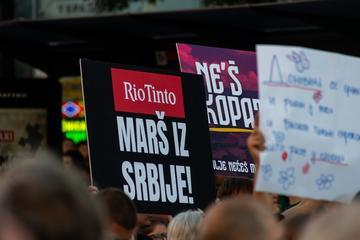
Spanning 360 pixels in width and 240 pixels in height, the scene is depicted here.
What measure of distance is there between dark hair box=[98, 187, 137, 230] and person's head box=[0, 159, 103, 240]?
2.17 meters

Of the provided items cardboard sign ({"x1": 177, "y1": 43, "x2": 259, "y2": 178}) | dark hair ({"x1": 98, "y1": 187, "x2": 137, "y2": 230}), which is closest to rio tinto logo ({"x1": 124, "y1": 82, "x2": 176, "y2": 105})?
cardboard sign ({"x1": 177, "y1": 43, "x2": 259, "y2": 178})

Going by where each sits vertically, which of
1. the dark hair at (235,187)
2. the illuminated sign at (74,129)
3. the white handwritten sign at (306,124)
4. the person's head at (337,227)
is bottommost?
the illuminated sign at (74,129)

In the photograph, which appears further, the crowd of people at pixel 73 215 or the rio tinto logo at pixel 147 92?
the rio tinto logo at pixel 147 92

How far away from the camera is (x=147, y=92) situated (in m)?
6.69

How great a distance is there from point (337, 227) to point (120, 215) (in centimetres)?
228

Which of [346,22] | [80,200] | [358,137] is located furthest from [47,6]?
[80,200]

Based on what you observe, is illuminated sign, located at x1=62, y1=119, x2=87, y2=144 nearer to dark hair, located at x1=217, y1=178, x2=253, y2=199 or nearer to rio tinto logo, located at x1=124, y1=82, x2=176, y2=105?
rio tinto logo, located at x1=124, y1=82, x2=176, y2=105

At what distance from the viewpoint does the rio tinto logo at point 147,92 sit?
6.55 m

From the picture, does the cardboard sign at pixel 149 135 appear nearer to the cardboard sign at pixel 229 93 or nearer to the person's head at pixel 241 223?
the cardboard sign at pixel 229 93

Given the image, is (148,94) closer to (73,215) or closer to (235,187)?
(235,187)

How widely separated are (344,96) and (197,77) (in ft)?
7.29

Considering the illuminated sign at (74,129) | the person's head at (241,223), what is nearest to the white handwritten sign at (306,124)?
the person's head at (241,223)

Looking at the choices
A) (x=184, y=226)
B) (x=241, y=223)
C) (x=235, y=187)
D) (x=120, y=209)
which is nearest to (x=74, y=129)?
(x=235, y=187)

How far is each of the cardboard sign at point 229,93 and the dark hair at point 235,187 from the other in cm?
34
